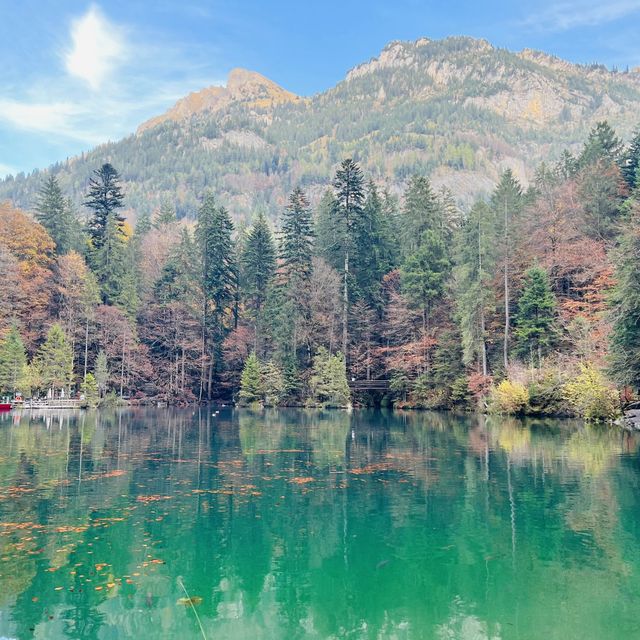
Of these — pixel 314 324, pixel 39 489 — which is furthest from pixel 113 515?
pixel 314 324

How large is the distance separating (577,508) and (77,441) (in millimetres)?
22675

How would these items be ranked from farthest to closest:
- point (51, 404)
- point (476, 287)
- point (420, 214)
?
point (420, 214), point (51, 404), point (476, 287)

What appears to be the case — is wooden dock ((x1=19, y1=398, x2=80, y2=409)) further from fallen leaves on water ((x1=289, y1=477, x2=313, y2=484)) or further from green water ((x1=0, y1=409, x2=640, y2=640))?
fallen leaves on water ((x1=289, y1=477, x2=313, y2=484))

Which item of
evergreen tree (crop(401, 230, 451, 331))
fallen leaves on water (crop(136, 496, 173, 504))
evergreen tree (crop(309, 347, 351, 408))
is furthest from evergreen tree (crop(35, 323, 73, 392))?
fallen leaves on water (crop(136, 496, 173, 504))

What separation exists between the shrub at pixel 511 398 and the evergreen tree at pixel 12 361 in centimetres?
4160

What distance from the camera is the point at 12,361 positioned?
54.3 m

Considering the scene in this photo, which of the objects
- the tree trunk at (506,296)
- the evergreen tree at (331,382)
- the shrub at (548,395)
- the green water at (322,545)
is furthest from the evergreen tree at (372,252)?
the green water at (322,545)

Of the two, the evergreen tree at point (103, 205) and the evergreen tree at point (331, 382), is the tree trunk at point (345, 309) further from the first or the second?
the evergreen tree at point (103, 205)

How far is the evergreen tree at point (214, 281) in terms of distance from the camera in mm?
69125

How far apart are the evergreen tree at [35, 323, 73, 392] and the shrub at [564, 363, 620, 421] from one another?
45.5 meters

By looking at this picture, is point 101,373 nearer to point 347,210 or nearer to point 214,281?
point 214,281

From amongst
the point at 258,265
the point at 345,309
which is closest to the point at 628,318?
the point at 345,309

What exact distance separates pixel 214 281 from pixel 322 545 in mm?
60640

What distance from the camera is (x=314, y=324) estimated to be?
62.5 metres
